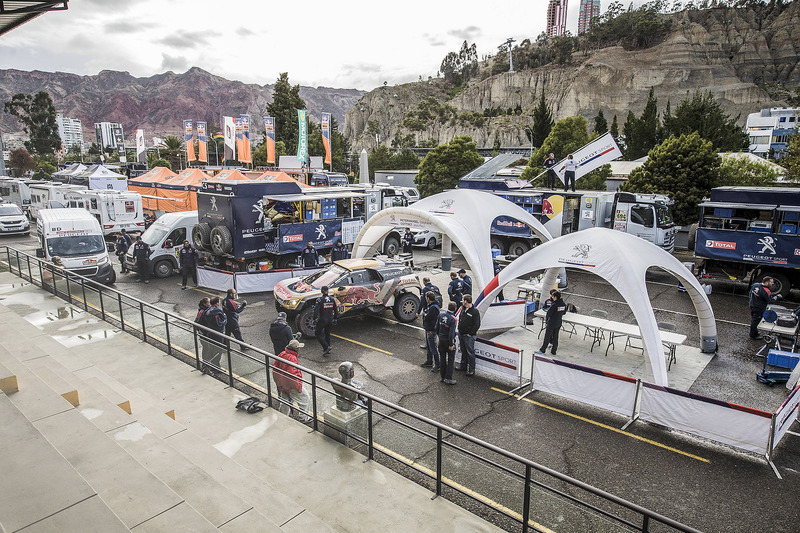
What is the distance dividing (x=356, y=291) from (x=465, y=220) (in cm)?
427

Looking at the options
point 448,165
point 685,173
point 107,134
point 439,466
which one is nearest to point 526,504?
point 439,466

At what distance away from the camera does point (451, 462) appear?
5.97 meters

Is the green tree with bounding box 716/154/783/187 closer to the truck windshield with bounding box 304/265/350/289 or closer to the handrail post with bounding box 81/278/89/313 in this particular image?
the truck windshield with bounding box 304/265/350/289

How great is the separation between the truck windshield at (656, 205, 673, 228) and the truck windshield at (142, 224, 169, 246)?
2078cm

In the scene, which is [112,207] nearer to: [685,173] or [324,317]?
[324,317]

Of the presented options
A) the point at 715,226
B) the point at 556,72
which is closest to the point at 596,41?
the point at 556,72

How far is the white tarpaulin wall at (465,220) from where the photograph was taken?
1359 centimetres

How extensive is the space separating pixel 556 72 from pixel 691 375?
4549 inches

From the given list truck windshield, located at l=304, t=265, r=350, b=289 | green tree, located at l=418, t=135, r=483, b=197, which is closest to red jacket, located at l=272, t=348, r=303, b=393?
truck windshield, located at l=304, t=265, r=350, b=289

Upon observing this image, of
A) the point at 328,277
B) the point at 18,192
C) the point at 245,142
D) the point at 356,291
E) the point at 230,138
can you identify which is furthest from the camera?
the point at 245,142

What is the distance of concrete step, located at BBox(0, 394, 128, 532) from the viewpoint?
14.0ft

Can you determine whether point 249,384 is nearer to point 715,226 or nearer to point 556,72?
point 715,226

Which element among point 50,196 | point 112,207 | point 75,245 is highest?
point 50,196

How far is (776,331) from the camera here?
35.5 ft
